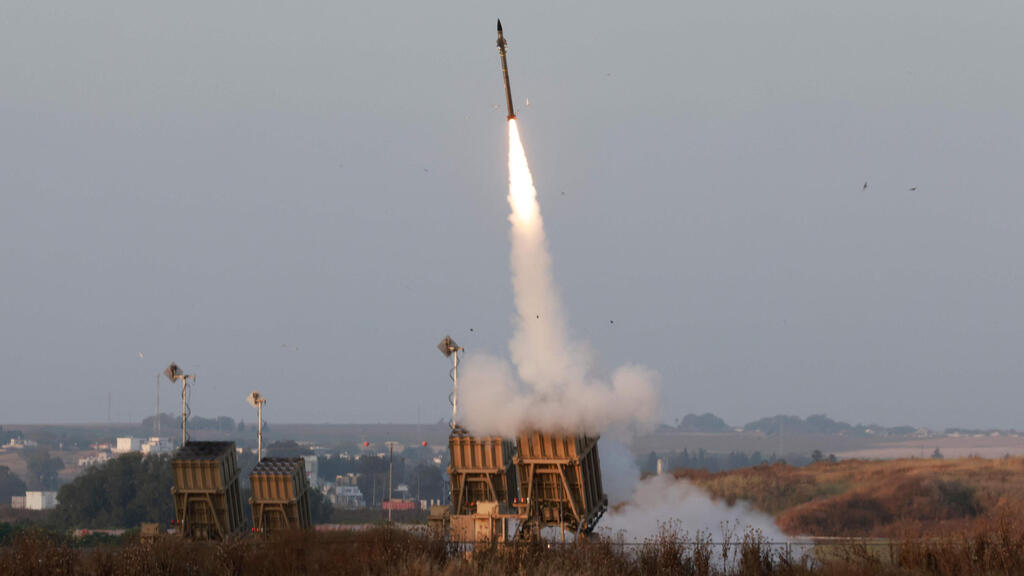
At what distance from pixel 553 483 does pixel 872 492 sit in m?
46.1

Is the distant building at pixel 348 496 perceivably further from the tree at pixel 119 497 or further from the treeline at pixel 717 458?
the tree at pixel 119 497

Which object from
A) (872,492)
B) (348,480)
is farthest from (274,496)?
(348,480)

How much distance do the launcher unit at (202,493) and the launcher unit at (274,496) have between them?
3.54 feet

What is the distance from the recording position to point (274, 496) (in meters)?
42.7

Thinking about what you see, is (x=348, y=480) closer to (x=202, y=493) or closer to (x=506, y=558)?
(x=202, y=493)

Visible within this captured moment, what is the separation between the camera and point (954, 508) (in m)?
72.5

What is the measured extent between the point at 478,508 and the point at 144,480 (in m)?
75.4

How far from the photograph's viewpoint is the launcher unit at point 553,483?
35875 mm

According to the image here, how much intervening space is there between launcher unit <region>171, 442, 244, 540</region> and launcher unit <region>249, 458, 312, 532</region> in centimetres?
108

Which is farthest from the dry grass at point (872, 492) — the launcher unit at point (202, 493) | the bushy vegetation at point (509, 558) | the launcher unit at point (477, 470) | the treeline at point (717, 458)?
the treeline at point (717, 458)

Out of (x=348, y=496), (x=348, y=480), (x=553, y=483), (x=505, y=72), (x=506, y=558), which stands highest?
(x=505, y=72)

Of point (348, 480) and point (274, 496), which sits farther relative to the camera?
point (348, 480)

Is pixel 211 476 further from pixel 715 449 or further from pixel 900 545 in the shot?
pixel 715 449

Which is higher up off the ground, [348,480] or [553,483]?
[553,483]
